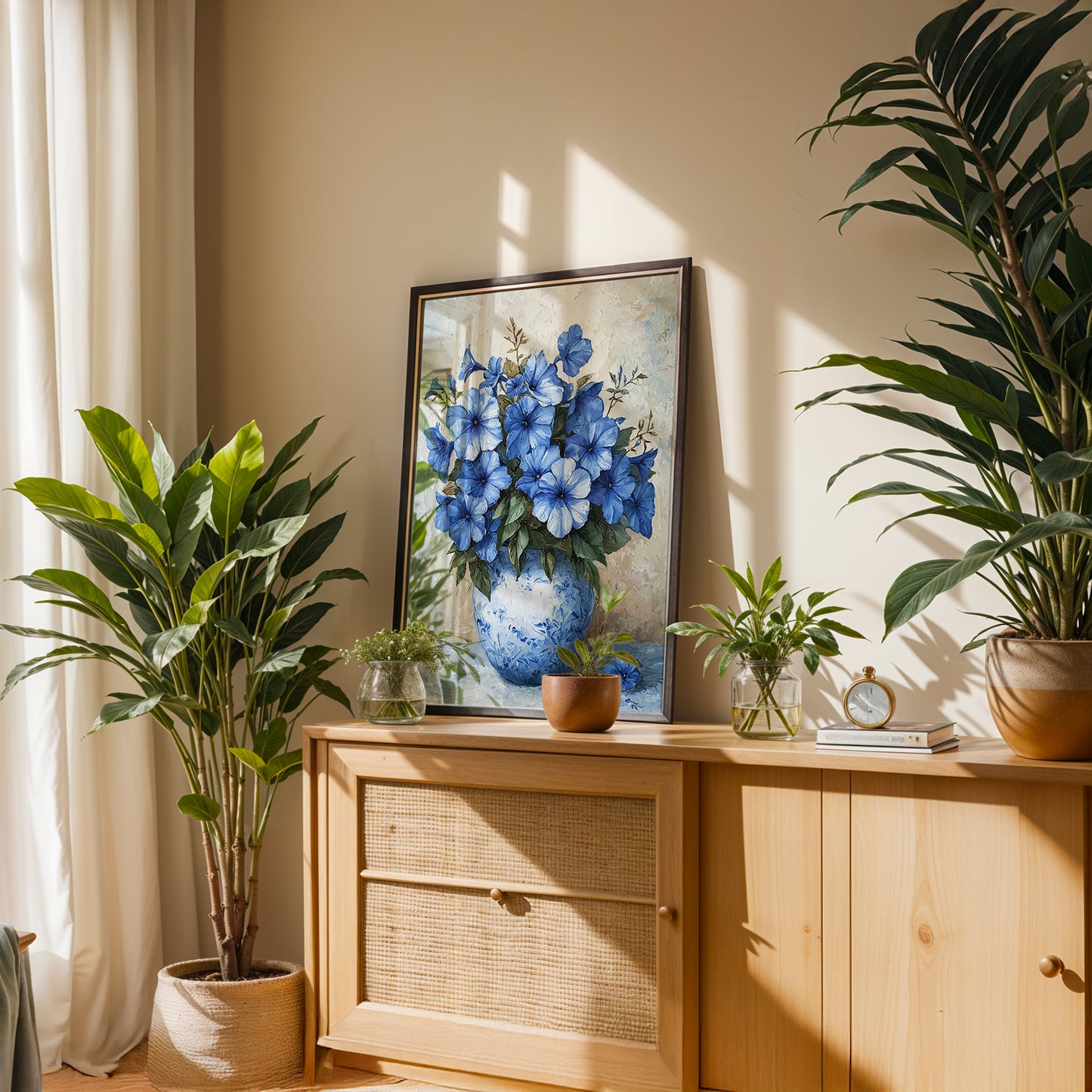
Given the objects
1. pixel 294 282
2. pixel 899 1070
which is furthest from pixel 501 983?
pixel 294 282

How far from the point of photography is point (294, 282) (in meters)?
3.00

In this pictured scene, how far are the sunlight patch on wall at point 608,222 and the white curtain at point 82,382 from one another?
1.05 meters

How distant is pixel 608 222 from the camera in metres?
2.66

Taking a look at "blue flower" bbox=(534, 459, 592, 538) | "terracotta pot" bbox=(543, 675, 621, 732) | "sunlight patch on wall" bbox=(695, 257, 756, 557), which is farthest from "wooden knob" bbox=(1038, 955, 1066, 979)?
"blue flower" bbox=(534, 459, 592, 538)

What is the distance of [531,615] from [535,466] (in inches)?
13.9

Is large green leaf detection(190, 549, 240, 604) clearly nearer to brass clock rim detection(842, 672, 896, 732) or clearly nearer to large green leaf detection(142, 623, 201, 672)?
large green leaf detection(142, 623, 201, 672)

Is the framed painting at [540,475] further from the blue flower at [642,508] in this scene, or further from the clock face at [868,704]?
the clock face at [868,704]

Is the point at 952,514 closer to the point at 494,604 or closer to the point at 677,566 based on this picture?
the point at 677,566

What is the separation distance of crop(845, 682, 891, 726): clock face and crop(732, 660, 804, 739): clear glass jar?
5.5 inches

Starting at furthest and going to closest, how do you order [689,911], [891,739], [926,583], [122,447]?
[122,447] < [689,911] < [891,739] < [926,583]

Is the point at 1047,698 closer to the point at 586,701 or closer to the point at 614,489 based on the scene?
the point at 586,701

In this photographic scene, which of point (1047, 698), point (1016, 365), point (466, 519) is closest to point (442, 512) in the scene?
point (466, 519)

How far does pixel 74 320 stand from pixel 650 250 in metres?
1.36

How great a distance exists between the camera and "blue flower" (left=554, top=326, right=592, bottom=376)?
8.61 feet
